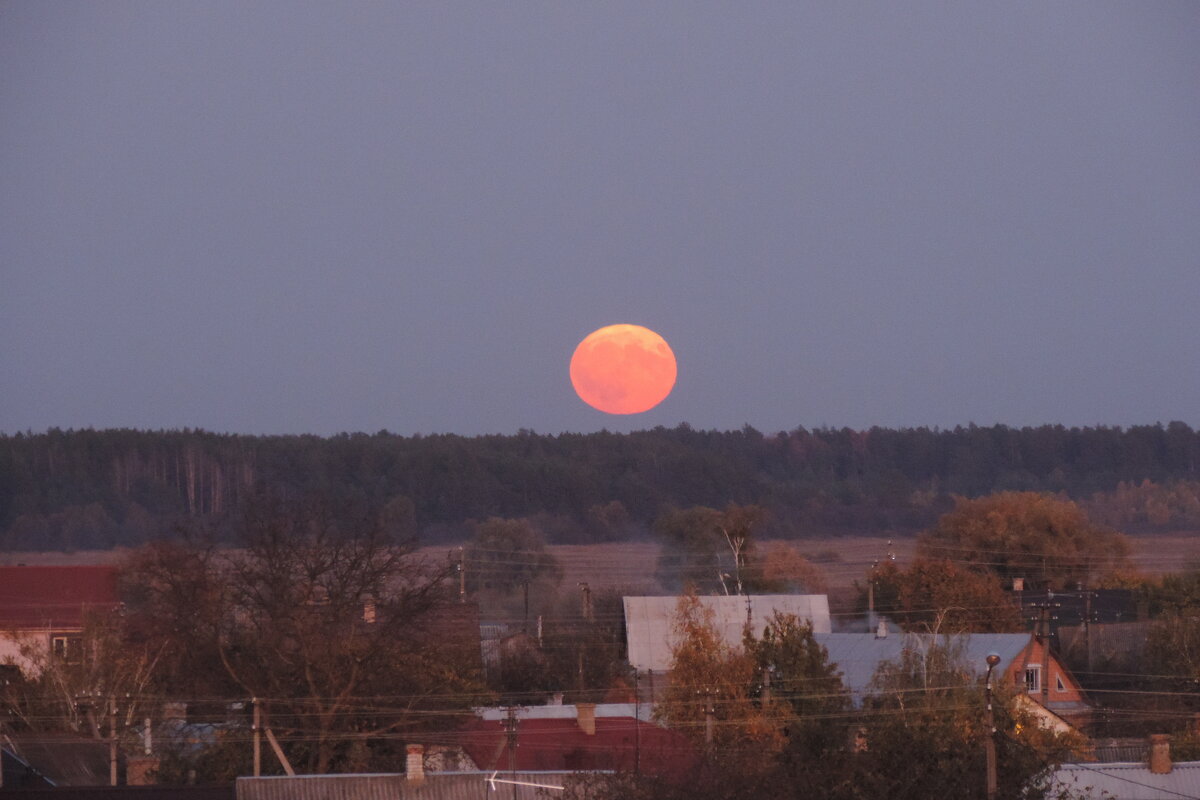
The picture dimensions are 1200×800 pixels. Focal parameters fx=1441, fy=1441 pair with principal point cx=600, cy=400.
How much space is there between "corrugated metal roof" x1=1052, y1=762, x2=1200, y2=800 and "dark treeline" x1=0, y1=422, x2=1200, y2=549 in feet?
251

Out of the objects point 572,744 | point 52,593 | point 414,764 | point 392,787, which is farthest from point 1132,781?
point 52,593

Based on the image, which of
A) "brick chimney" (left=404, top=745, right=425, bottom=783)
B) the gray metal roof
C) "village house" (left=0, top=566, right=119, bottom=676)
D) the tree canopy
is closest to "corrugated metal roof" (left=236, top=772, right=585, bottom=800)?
"brick chimney" (left=404, top=745, right=425, bottom=783)

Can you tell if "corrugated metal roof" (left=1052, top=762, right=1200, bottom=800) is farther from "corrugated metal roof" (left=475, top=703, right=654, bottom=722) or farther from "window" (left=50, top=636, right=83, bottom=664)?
"window" (left=50, top=636, right=83, bottom=664)

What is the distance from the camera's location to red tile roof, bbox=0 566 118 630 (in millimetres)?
50875

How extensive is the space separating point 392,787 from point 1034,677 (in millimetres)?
25136

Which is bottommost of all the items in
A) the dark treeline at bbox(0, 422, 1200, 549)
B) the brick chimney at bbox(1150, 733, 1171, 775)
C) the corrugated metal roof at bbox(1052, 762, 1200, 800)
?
the corrugated metal roof at bbox(1052, 762, 1200, 800)

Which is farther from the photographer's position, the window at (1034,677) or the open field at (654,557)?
the open field at (654,557)

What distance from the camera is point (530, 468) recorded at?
371 feet

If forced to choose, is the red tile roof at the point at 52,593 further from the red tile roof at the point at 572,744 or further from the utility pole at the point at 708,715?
the utility pole at the point at 708,715

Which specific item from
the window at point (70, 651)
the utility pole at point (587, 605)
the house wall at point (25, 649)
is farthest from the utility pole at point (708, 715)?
the utility pole at point (587, 605)

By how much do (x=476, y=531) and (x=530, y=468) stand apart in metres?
15.8

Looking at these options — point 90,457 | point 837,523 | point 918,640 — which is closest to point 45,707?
point 918,640

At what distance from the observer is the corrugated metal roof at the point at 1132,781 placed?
25219 mm

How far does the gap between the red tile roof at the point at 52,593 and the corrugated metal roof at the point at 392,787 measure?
89.0 ft
